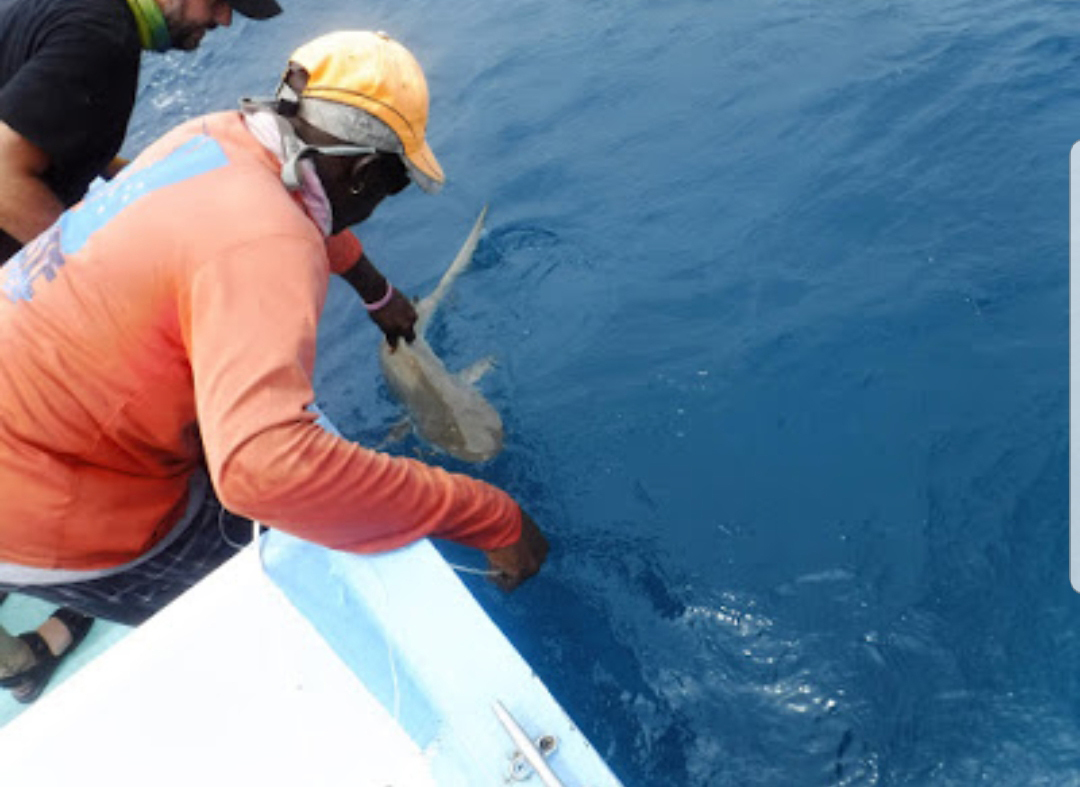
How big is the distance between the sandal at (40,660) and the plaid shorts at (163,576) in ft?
1.83

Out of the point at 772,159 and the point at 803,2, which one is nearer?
the point at 772,159

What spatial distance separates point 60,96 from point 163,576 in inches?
63.7

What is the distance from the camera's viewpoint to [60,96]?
9.30 feet

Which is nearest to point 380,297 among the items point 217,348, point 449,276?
point 449,276

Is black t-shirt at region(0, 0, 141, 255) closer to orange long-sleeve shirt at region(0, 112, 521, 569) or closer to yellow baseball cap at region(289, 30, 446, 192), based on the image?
orange long-sleeve shirt at region(0, 112, 521, 569)

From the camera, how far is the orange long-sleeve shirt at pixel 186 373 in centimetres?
175

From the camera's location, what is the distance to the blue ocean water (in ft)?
9.62

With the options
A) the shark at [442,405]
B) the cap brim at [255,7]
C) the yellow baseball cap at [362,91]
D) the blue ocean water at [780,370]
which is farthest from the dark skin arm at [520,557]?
the cap brim at [255,7]

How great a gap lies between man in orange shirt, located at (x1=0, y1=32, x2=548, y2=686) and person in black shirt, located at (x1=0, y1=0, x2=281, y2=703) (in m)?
0.85

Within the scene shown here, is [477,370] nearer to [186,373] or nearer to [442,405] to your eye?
[442,405]

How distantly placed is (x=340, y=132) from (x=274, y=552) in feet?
3.51

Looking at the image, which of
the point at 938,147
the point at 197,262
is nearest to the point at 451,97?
the point at 938,147

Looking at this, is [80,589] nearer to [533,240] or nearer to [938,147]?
[533,240]

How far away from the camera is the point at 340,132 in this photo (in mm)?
2203
